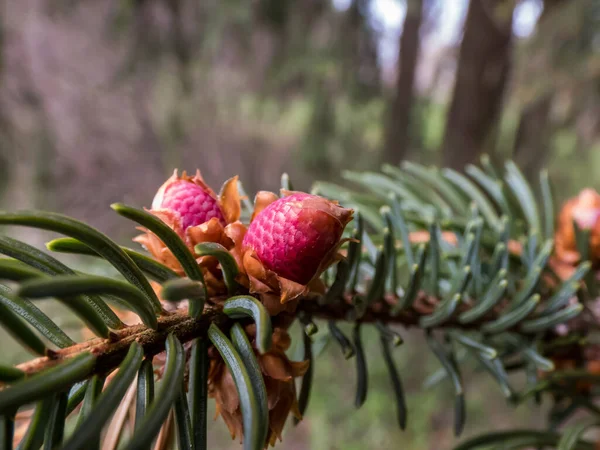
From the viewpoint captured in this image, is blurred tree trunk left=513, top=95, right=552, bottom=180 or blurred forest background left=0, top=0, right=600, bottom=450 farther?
blurred tree trunk left=513, top=95, right=552, bottom=180

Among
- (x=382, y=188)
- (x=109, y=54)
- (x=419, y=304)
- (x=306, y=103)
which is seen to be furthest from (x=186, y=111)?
(x=419, y=304)

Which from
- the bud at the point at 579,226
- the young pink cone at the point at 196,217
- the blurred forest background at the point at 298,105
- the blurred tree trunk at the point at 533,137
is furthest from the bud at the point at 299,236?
the blurred tree trunk at the point at 533,137

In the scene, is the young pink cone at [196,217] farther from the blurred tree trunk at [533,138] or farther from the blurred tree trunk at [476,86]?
the blurred tree trunk at [533,138]

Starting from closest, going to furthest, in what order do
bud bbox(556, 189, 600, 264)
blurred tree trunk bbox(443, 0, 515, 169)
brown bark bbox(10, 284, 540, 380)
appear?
1. brown bark bbox(10, 284, 540, 380)
2. bud bbox(556, 189, 600, 264)
3. blurred tree trunk bbox(443, 0, 515, 169)

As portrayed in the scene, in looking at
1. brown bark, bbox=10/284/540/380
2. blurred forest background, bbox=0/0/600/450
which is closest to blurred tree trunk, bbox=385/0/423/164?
blurred forest background, bbox=0/0/600/450

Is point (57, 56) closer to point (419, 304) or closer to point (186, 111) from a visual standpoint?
point (186, 111)

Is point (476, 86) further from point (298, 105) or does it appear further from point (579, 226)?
point (579, 226)

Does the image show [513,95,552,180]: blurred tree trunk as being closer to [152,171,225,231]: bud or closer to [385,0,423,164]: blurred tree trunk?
[385,0,423,164]: blurred tree trunk
